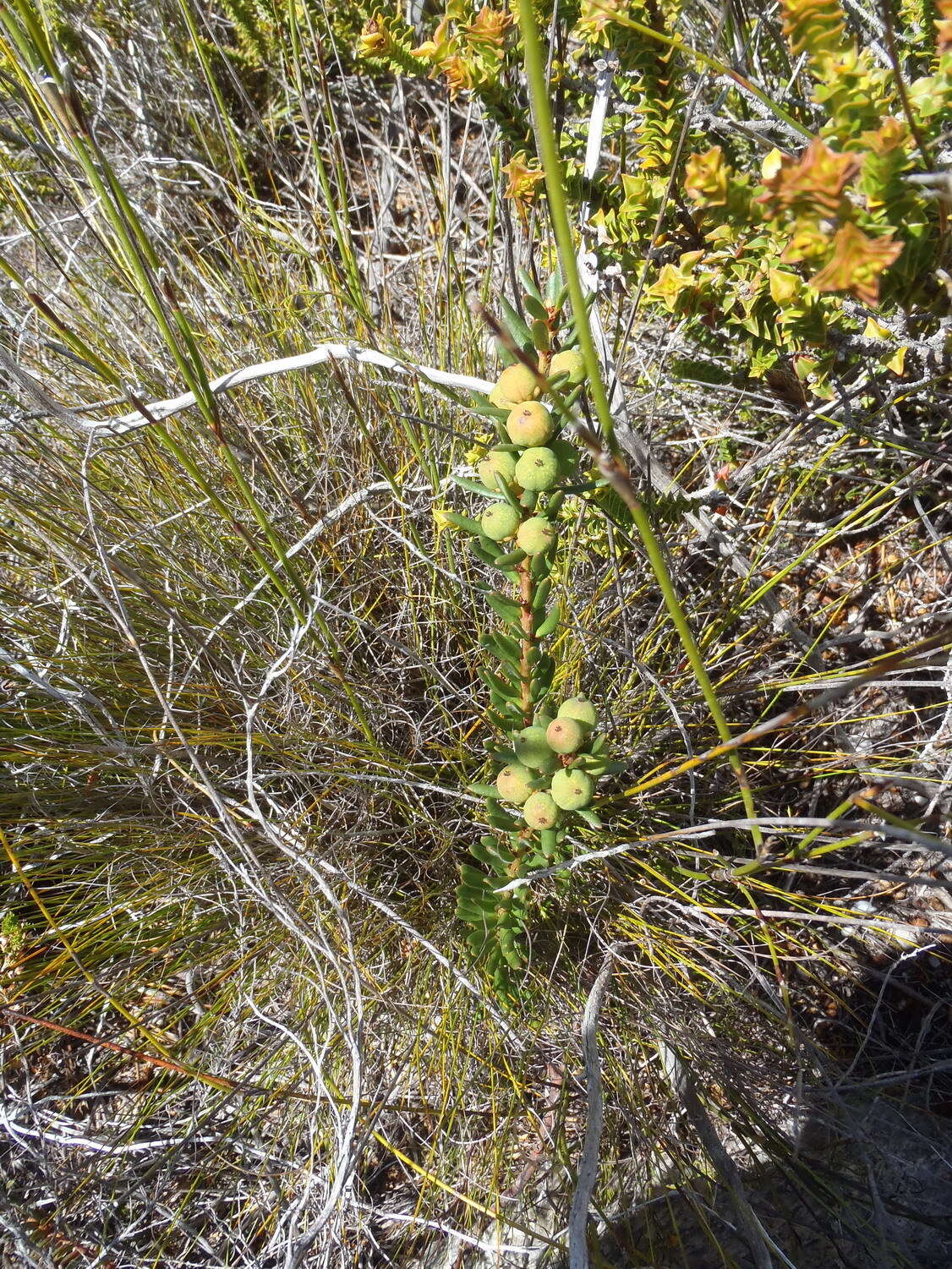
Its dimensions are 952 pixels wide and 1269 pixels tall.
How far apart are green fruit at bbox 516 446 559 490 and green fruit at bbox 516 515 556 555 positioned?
5 cm

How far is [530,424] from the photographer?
694 millimetres

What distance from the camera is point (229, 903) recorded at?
4.63ft

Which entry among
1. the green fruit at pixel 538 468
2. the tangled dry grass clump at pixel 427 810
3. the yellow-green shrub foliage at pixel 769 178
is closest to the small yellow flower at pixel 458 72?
the yellow-green shrub foliage at pixel 769 178

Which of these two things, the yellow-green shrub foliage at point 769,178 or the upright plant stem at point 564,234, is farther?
the yellow-green shrub foliage at point 769,178

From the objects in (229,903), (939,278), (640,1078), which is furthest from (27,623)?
(939,278)

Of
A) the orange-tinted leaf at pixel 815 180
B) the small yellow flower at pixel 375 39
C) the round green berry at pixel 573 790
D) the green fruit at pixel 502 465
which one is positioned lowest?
the round green berry at pixel 573 790

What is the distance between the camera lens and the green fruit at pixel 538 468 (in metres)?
0.70

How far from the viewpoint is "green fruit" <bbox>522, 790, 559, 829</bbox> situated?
2.72 feet

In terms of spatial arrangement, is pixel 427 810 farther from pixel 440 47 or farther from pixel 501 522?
pixel 440 47

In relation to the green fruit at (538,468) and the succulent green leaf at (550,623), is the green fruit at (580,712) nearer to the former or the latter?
the succulent green leaf at (550,623)

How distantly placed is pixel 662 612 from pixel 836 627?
1.29ft

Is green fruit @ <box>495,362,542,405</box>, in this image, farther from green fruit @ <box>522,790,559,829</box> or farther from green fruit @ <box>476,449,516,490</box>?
green fruit @ <box>522,790,559,829</box>

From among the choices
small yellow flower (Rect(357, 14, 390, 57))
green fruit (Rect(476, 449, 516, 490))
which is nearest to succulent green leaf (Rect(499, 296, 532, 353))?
green fruit (Rect(476, 449, 516, 490))

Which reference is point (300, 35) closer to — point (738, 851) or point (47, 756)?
point (47, 756)
